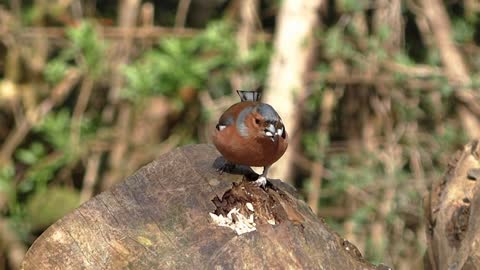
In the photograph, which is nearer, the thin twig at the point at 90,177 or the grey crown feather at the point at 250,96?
the grey crown feather at the point at 250,96

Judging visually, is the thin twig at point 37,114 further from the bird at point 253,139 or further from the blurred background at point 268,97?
the bird at point 253,139

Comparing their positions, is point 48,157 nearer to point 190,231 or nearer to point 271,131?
point 271,131

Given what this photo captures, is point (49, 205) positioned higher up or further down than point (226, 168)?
further down

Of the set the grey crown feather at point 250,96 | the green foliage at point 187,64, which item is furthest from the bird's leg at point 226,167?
the green foliage at point 187,64

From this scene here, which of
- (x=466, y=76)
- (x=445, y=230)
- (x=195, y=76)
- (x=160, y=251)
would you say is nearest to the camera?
(x=160, y=251)

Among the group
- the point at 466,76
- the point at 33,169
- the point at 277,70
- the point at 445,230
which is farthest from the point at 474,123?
the point at 33,169

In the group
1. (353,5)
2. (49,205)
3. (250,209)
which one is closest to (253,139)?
(250,209)

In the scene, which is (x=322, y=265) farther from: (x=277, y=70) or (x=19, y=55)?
(x=19, y=55)
